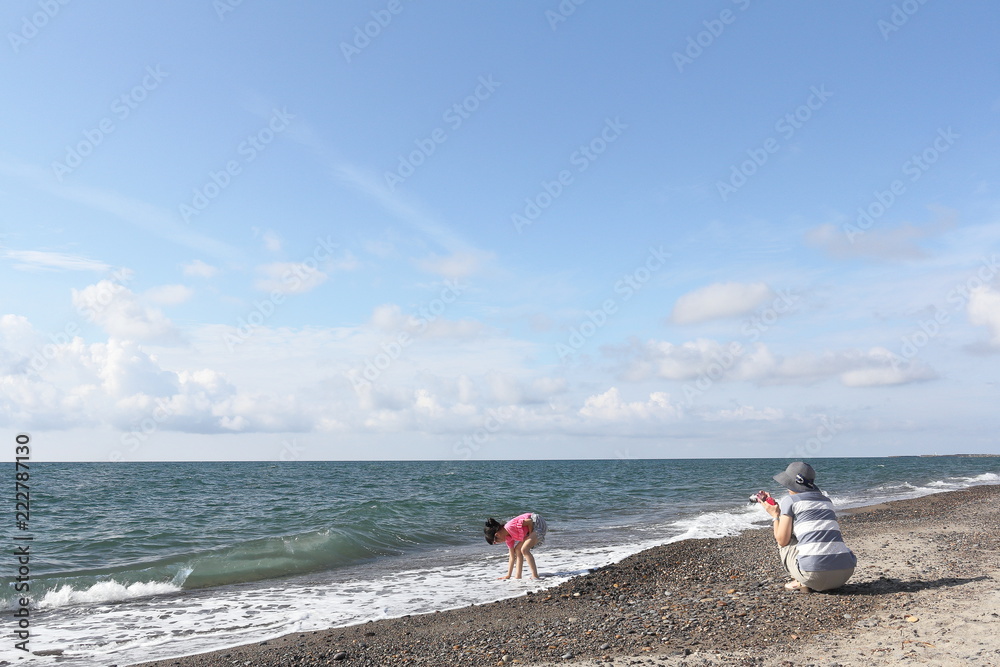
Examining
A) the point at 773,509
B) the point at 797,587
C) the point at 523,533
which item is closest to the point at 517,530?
the point at 523,533

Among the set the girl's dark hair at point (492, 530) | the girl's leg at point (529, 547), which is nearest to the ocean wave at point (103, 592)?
the girl's dark hair at point (492, 530)

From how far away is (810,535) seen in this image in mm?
8359

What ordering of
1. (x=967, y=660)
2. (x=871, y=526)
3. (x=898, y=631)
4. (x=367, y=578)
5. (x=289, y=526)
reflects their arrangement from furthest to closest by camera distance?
(x=289, y=526) < (x=871, y=526) < (x=367, y=578) < (x=898, y=631) < (x=967, y=660)

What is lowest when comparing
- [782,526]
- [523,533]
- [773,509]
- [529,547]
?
[529,547]

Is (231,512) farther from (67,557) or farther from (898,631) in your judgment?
(898,631)

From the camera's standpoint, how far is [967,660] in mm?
5930

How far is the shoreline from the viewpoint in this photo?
674cm

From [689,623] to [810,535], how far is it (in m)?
2.10

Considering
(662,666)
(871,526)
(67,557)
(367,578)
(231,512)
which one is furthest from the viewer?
(231,512)

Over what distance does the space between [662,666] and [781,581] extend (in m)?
4.46

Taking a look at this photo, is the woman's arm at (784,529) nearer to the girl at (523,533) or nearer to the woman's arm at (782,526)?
the woman's arm at (782,526)

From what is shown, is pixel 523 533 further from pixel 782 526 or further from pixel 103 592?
pixel 103 592

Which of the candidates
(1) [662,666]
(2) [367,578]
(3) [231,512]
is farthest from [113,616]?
(3) [231,512]

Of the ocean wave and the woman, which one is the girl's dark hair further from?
the ocean wave
